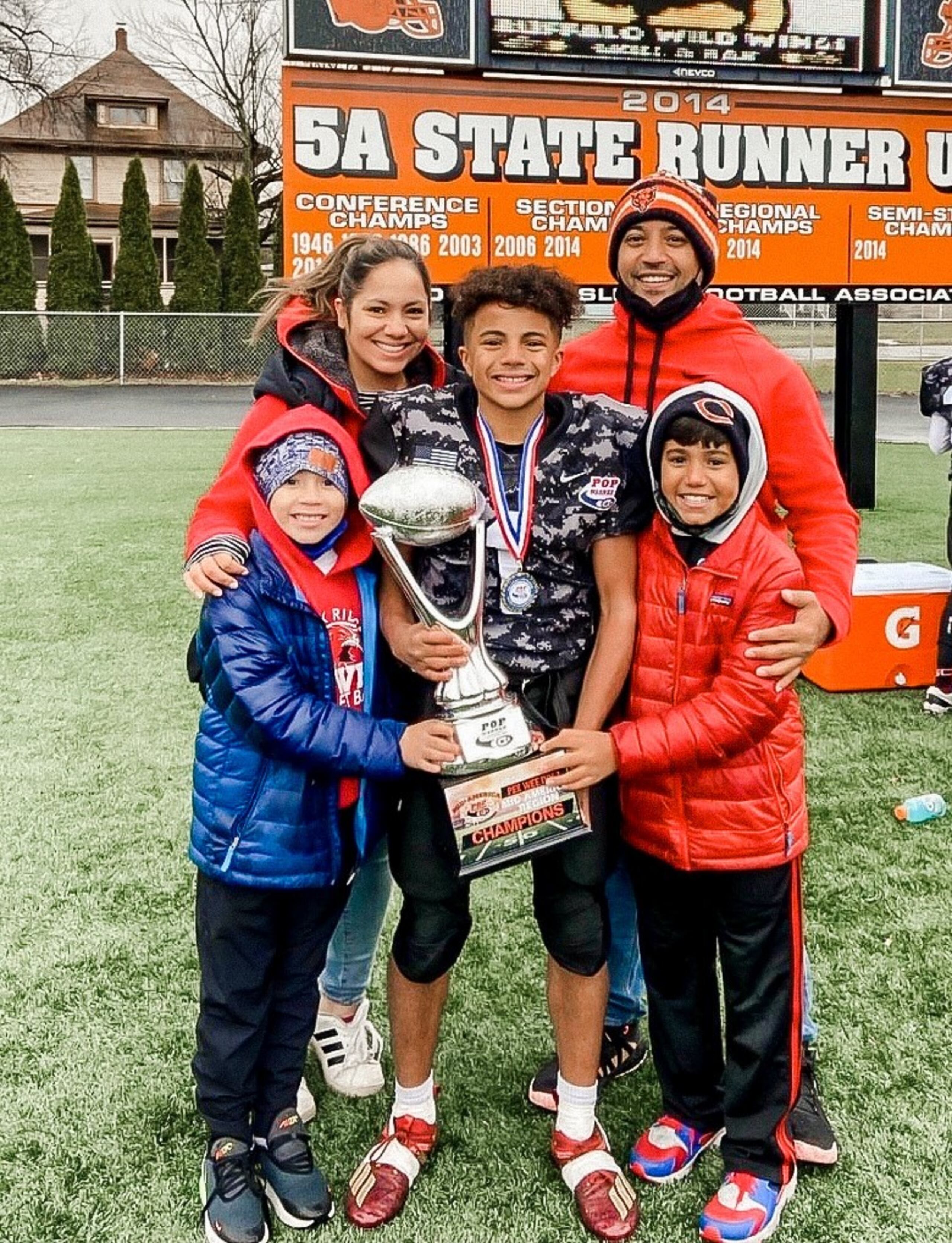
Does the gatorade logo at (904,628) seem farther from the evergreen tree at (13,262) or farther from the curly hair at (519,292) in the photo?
the evergreen tree at (13,262)

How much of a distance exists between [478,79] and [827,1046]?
18.2 ft

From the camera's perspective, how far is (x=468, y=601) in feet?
5.98

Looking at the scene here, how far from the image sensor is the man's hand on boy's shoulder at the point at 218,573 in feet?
6.09

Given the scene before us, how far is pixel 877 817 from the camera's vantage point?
3676 millimetres

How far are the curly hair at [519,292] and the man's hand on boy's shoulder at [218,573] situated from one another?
0.53 meters

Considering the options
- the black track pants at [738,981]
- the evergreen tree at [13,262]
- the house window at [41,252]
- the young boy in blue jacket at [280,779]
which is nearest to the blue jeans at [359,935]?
the young boy in blue jacket at [280,779]

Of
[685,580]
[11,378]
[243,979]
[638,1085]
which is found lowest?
[638,1085]

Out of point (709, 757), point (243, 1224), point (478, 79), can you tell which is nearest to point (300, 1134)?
point (243, 1224)

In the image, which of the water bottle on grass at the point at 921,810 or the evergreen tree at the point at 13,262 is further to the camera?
the evergreen tree at the point at 13,262

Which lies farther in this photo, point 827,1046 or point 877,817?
point 877,817

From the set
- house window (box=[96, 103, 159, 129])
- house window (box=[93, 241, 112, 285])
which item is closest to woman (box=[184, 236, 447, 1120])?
house window (box=[93, 241, 112, 285])

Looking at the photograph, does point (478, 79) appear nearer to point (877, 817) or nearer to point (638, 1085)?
point (877, 817)

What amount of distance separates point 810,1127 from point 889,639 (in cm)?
312

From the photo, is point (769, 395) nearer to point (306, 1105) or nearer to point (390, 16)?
point (306, 1105)
